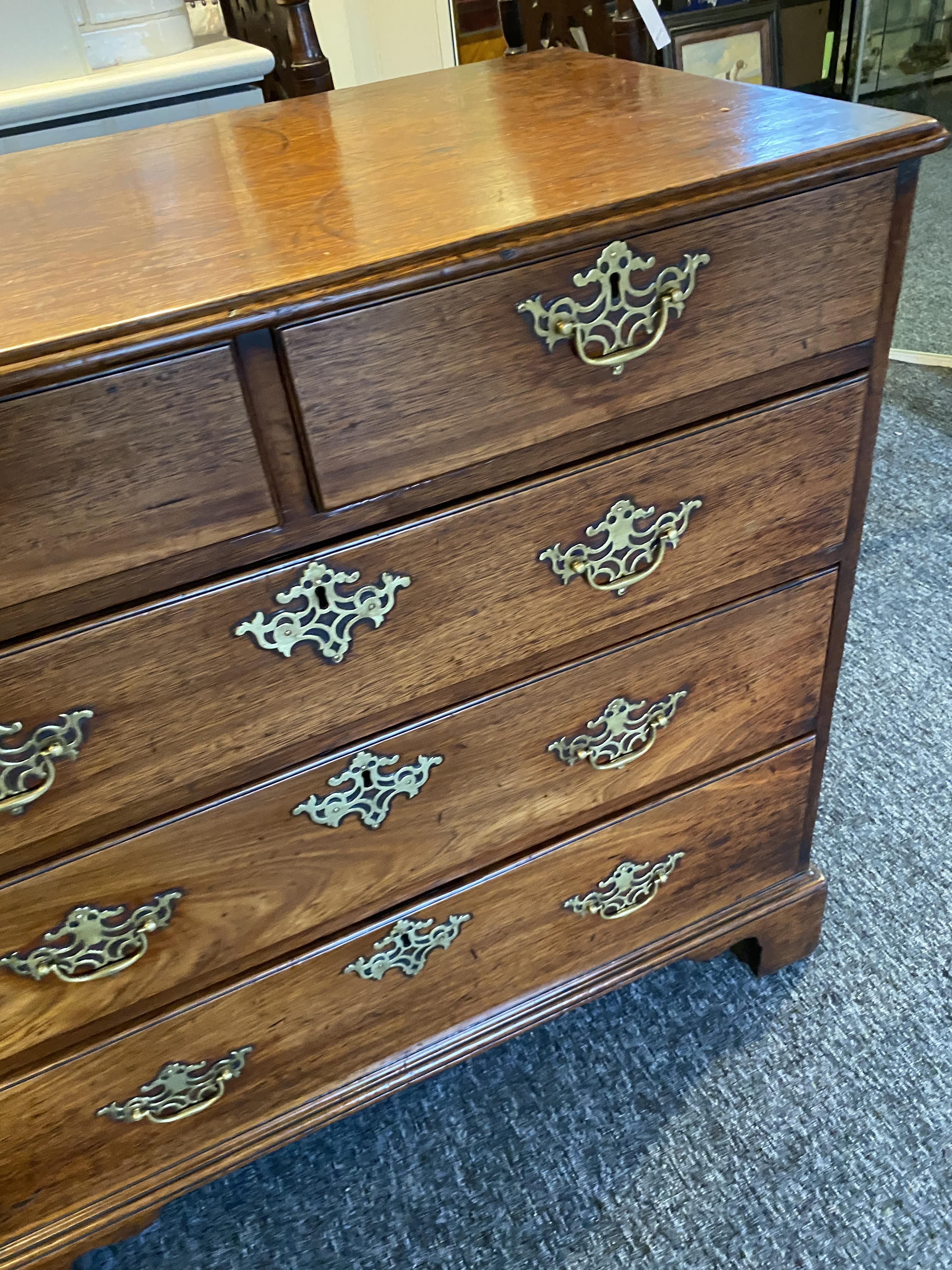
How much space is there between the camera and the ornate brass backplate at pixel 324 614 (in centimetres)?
63

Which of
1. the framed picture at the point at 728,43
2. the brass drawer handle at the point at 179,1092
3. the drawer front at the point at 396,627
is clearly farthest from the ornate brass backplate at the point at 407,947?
the framed picture at the point at 728,43

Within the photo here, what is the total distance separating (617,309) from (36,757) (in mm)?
458

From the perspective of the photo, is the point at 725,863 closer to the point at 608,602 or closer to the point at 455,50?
the point at 608,602

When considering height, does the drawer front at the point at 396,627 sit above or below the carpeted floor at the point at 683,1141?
above

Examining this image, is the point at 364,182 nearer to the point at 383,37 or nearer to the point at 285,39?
the point at 285,39

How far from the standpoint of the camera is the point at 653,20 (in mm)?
941

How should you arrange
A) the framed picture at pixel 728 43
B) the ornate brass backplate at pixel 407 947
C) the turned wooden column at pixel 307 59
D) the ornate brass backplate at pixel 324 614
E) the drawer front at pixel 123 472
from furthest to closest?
the framed picture at pixel 728 43 < the turned wooden column at pixel 307 59 < the ornate brass backplate at pixel 407 947 < the ornate brass backplate at pixel 324 614 < the drawer front at pixel 123 472

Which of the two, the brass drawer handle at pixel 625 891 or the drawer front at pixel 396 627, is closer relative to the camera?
the drawer front at pixel 396 627

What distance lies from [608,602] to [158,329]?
1.26 ft

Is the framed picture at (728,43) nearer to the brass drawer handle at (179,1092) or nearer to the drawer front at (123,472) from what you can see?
the drawer front at (123,472)

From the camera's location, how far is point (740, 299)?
2.16 ft

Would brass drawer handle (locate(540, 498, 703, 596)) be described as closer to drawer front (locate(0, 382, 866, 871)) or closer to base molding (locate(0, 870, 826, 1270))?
drawer front (locate(0, 382, 866, 871))

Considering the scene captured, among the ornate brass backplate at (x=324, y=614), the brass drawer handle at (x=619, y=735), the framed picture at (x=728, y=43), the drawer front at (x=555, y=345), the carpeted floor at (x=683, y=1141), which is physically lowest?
the carpeted floor at (x=683, y=1141)

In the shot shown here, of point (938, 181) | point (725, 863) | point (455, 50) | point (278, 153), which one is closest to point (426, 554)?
point (278, 153)
